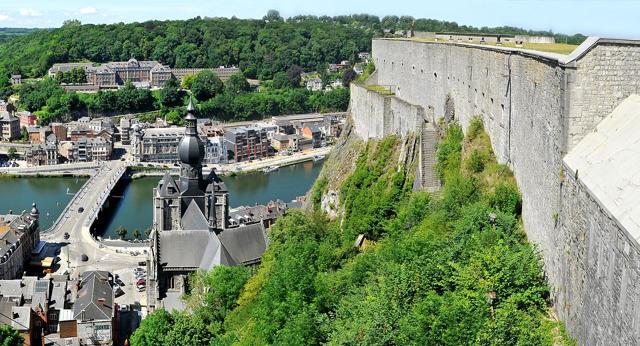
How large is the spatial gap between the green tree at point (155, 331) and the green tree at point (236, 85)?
68461mm

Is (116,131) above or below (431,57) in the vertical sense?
below

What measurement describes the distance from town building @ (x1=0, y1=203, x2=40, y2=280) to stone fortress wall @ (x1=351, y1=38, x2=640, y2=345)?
22330 mm

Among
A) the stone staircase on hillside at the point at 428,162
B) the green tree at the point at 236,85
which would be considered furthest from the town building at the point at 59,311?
the green tree at the point at 236,85

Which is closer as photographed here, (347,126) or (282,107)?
(347,126)

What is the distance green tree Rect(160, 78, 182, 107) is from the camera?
83.8 m

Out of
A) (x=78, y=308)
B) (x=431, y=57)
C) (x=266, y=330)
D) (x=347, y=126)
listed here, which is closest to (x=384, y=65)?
(x=347, y=126)

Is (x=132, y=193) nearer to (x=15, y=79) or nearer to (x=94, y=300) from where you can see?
(x=94, y=300)

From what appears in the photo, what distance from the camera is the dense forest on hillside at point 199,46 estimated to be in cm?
10056

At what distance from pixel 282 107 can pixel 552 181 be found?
76.6m

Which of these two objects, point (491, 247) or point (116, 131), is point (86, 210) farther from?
point (491, 247)

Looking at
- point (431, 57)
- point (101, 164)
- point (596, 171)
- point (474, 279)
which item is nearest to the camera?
point (596, 171)

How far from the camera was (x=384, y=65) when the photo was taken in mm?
28969

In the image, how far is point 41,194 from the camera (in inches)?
2092

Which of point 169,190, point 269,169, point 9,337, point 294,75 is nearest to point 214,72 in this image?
point 294,75
